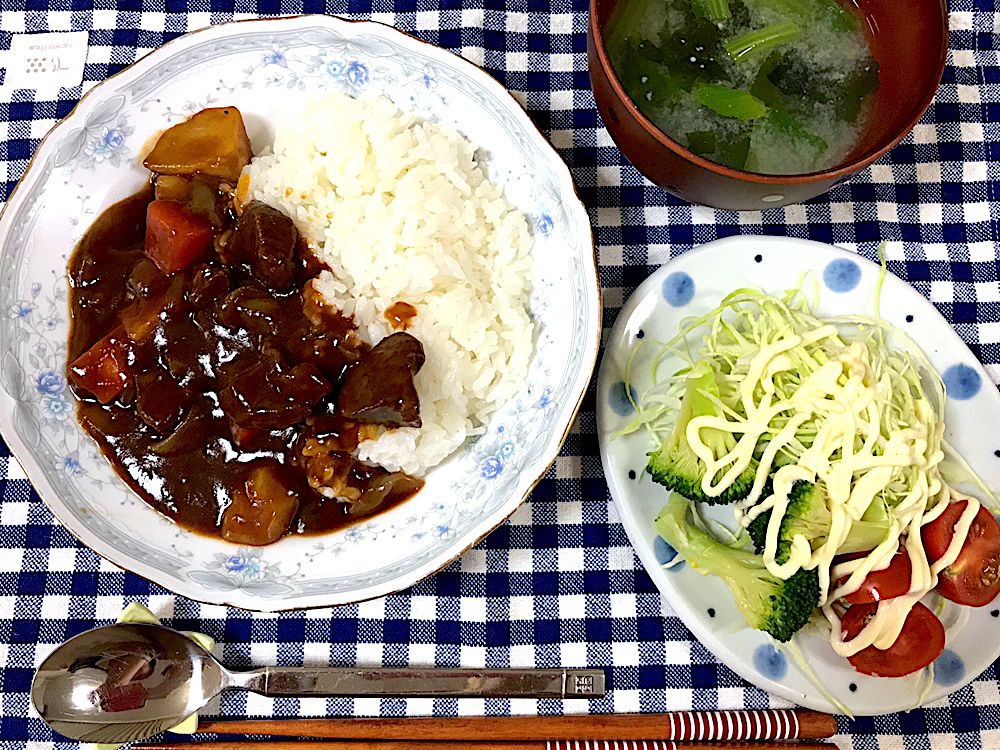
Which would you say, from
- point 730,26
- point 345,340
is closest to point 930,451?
point 730,26

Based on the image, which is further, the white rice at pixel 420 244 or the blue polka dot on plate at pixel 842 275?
the blue polka dot on plate at pixel 842 275

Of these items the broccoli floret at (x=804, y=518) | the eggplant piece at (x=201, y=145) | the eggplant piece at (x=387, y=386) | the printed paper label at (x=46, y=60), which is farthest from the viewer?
the printed paper label at (x=46, y=60)

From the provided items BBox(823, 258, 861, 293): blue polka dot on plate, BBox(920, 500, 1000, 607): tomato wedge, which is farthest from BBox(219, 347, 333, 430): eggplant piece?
BBox(920, 500, 1000, 607): tomato wedge

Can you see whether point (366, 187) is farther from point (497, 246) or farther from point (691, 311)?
point (691, 311)

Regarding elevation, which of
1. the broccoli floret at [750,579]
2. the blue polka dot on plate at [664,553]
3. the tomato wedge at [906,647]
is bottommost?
the tomato wedge at [906,647]

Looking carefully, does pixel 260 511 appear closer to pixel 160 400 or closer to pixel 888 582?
pixel 160 400

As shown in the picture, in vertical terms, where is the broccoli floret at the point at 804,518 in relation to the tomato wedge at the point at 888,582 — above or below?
above

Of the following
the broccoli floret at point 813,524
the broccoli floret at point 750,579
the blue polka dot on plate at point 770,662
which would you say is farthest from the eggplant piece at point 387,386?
the blue polka dot on plate at point 770,662

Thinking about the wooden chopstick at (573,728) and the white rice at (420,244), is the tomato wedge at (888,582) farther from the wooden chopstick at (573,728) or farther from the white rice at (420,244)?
the white rice at (420,244)
